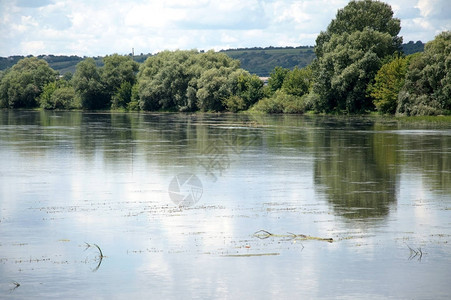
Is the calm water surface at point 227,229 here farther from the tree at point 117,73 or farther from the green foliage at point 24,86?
the green foliage at point 24,86

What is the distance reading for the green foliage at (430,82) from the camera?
69.2 m

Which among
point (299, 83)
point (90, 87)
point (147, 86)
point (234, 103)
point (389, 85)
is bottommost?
point (234, 103)

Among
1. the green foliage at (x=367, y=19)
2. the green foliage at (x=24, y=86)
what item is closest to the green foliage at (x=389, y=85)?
the green foliage at (x=367, y=19)

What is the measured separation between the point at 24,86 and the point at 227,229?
141 meters

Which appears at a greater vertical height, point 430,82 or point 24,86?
point 24,86

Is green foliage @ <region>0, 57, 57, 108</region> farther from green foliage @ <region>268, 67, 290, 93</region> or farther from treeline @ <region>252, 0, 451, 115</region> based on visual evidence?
treeline @ <region>252, 0, 451, 115</region>

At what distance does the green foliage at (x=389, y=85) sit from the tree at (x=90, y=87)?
65.2 metres

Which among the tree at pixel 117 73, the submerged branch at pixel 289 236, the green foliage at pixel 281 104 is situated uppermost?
the tree at pixel 117 73

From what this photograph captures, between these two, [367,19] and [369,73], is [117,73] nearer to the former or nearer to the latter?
[367,19]

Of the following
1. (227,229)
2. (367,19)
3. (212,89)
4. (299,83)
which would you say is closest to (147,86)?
(212,89)

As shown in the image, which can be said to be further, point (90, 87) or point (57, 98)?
point (57, 98)

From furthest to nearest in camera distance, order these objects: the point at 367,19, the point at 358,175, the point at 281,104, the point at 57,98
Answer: the point at 57,98 < the point at 281,104 < the point at 367,19 < the point at 358,175

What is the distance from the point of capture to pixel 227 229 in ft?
46.7

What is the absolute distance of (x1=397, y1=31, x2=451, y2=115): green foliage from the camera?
69.2 metres
